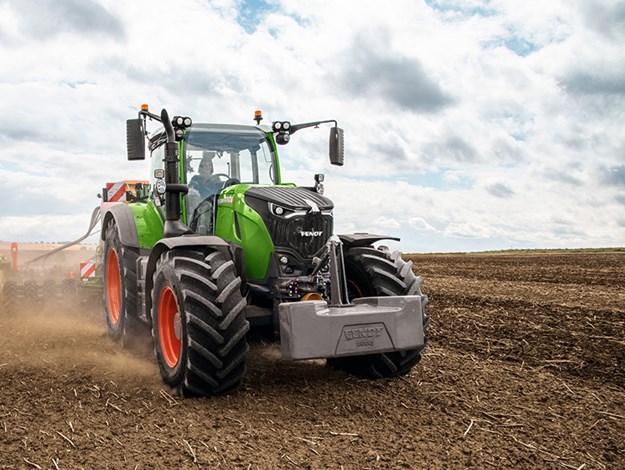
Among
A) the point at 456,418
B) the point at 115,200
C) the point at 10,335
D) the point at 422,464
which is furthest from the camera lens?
the point at 115,200

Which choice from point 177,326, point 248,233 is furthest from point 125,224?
point 177,326

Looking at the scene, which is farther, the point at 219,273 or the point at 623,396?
the point at 623,396

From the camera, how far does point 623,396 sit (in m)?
6.06

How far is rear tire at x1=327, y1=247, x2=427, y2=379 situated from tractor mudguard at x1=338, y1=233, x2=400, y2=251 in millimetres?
69

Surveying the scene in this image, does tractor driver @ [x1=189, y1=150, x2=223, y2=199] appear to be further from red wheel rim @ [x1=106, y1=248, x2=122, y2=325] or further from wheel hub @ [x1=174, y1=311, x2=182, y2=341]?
red wheel rim @ [x1=106, y1=248, x2=122, y2=325]

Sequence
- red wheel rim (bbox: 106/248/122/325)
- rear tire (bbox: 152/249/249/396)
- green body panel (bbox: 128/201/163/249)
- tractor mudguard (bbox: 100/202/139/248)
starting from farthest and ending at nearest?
red wheel rim (bbox: 106/248/122/325) < tractor mudguard (bbox: 100/202/139/248) < green body panel (bbox: 128/201/163/249) < rear tire (bbox: 152/249/249/396)

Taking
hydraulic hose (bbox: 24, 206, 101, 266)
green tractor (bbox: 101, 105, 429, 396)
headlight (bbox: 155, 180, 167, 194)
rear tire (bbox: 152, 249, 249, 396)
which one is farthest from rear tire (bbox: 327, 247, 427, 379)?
hydraulic hose (bbox: 24, 206, 101, 266)

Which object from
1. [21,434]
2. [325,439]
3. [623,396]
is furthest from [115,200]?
[623,396]

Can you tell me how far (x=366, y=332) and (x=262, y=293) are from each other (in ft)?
4.09

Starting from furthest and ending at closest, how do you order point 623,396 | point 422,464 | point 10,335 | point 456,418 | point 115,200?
point 115,200
point 10,335
point 623,396
point 456,418
point 422,464

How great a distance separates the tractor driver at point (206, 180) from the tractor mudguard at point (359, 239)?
57.8 inches

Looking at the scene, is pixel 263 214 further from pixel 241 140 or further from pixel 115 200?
pixel 115 200

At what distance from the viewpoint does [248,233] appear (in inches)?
245

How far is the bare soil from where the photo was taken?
14.5 feet
